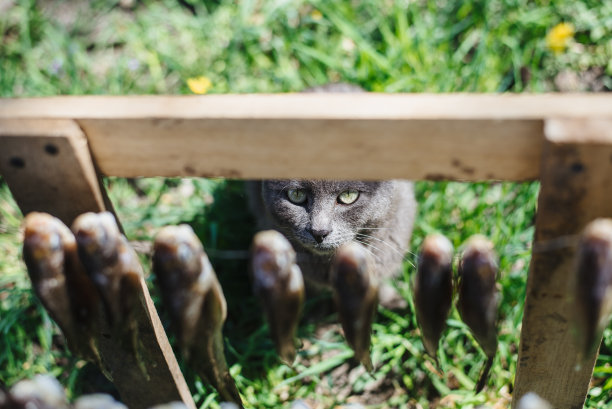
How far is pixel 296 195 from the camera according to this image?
1.87m

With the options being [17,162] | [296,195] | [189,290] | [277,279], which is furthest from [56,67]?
[277,279]

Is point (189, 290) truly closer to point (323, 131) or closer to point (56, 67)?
point (323, 131)

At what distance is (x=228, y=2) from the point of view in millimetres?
3000

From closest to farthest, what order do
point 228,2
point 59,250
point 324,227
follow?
point 59,250, point 324,227, point 228,2

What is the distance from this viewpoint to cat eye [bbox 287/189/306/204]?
1849 mm

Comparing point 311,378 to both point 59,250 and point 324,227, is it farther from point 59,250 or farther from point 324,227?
point 59,250

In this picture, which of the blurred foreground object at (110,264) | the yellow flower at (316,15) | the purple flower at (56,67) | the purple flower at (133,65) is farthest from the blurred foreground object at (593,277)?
the purple flower at (56,67)

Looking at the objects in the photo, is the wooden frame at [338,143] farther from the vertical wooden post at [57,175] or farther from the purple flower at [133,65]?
the purple flower at [133,65]

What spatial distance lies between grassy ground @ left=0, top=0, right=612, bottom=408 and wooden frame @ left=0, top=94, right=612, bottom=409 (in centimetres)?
90

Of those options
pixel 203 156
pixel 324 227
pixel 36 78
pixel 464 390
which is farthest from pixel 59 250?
pixel 36 78

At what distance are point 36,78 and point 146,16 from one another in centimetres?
67

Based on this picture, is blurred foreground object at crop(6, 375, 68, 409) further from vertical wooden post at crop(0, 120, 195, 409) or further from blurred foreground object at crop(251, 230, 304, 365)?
blurred foreground object at crop(251, 230, 304, 365)

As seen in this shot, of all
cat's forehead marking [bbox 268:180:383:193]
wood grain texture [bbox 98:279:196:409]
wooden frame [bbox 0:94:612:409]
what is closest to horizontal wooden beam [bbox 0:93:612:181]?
wooden frame [bbox 0:94:612:409]

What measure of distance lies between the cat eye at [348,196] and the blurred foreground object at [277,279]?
2.69ft
